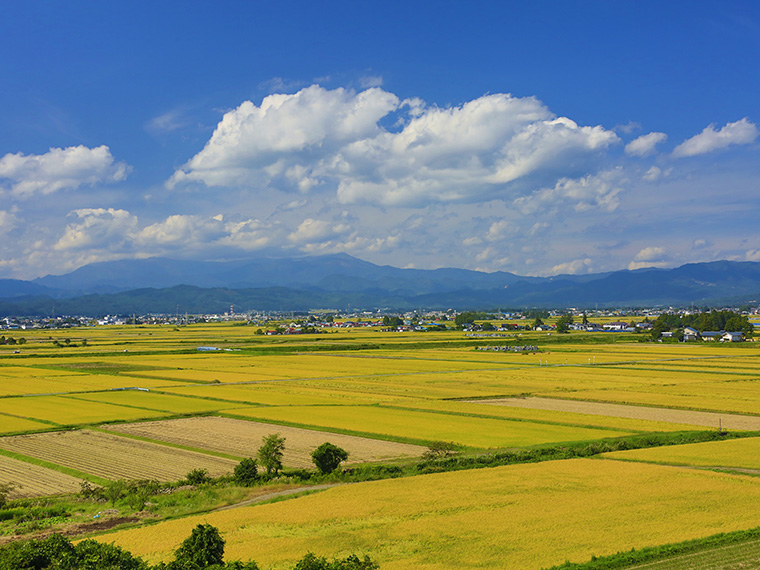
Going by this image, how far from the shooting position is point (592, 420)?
39.0m

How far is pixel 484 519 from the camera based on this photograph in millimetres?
20062

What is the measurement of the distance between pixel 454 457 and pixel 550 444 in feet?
19.5


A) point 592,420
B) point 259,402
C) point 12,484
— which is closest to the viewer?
point 12,484

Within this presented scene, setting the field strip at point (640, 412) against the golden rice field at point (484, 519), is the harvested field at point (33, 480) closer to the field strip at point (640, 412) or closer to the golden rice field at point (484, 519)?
the golden rice field at point (484, 519)

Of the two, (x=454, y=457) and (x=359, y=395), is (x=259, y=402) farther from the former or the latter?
(x=454, y=457)

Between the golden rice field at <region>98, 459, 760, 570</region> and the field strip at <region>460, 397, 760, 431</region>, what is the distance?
1385cm

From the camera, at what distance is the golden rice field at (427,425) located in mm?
33562

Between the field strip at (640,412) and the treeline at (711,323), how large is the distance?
91781mm

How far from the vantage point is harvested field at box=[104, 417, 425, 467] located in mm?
30422

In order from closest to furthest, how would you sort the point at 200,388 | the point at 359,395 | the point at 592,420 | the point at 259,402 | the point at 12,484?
1. the point at 12,484
2. the point at 592,420
3. the point at 259,402
4. the point at 359,395
5. the point at 200,388

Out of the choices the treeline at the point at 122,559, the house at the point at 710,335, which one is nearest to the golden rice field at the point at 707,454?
the treeline at the point at 122,559

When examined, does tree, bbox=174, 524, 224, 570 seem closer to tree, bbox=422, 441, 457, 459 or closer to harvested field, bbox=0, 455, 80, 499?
harvested field, bbox=0, 455, 80, 499

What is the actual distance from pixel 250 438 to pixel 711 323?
139 m

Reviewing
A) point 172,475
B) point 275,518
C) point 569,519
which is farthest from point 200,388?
point 569,519
